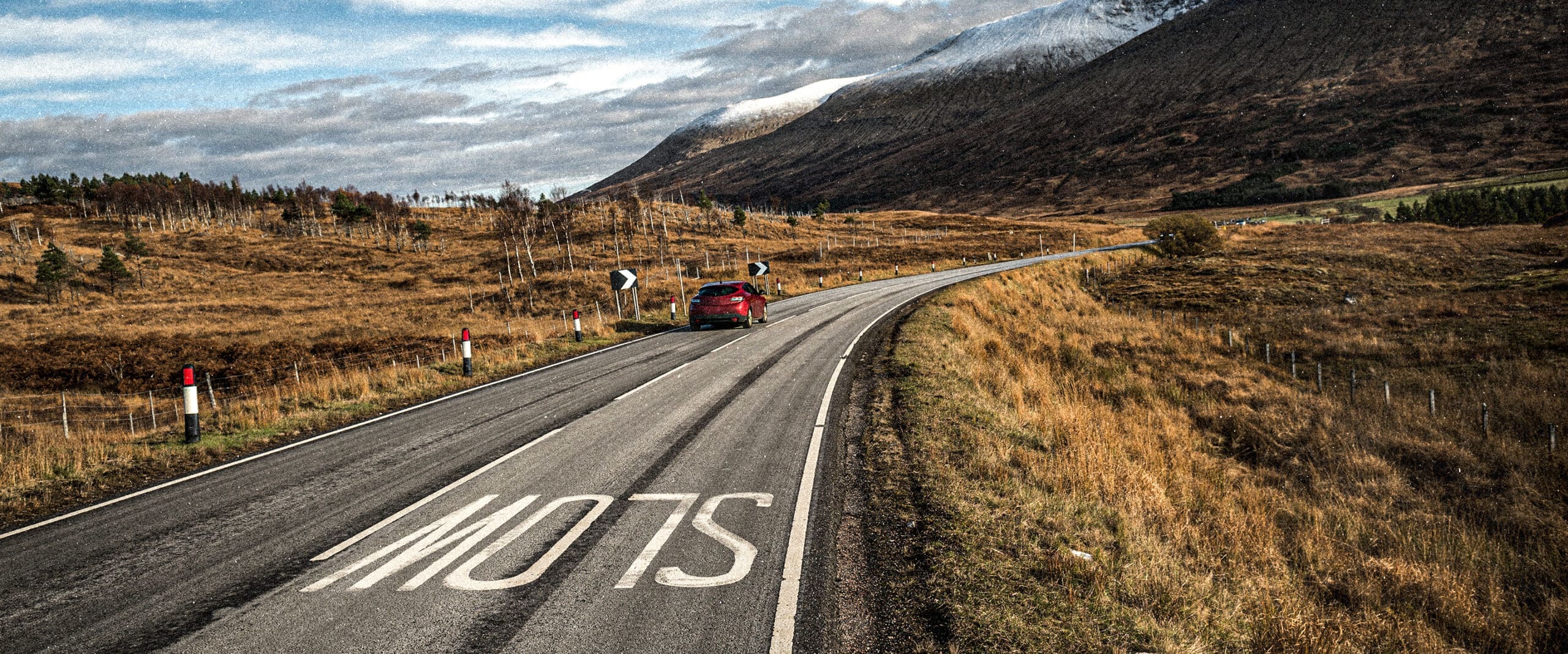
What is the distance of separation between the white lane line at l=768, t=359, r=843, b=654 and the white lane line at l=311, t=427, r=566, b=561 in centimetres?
320

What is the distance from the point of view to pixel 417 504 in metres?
6.30

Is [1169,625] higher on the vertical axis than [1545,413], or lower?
higher

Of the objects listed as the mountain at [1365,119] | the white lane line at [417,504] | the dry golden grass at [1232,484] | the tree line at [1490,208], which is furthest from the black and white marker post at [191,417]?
the mountain at [1365,119]

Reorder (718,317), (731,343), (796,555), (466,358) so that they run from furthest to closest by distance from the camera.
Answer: (718,317)
(731,343)
(466,358)
(796,555)

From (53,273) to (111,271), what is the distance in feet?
18.7

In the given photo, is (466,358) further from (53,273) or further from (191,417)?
(53,273)

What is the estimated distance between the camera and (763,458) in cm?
762

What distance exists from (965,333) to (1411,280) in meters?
26.8

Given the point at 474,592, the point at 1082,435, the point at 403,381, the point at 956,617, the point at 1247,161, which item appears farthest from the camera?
the point at 1247,161

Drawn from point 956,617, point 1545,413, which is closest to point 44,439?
point 956,617

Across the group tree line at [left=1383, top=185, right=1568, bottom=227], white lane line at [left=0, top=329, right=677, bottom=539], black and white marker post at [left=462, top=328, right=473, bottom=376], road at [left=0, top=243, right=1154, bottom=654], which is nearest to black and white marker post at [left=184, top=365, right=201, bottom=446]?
white lane line at [left=0, top=329, right=677, bottom=539]

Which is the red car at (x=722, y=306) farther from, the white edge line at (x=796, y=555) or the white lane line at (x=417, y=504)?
the white lane line at (x=417, y=504)

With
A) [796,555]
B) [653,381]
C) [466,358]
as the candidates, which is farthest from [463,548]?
[466,358]

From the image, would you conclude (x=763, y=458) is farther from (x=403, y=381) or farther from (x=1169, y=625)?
(x=403, y=381)
